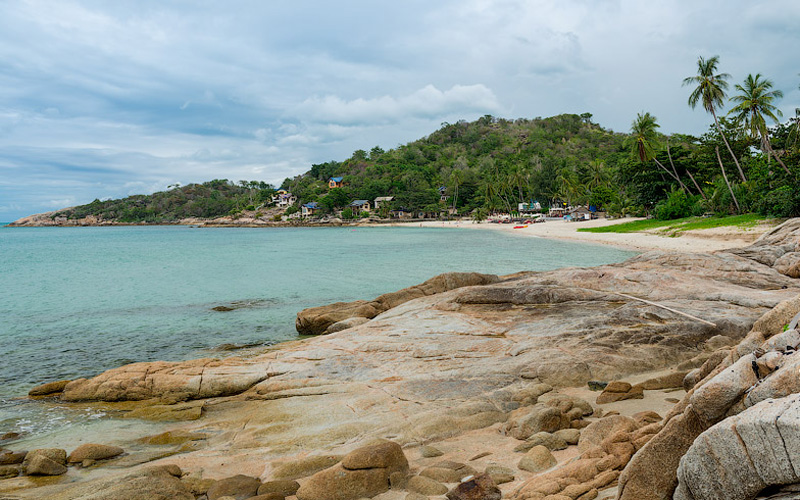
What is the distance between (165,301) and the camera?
24891 mm

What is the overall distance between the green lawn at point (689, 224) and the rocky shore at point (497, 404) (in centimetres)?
2884

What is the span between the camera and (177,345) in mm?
15977

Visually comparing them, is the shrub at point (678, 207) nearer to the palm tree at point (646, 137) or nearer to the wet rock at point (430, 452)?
the palm tree at point (646, 137)

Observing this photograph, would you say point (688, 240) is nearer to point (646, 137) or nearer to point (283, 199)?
point (646, 137)

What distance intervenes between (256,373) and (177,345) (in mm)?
7323

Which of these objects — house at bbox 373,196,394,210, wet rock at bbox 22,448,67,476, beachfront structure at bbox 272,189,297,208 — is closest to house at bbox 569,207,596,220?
house at bbox 373,196,394,210

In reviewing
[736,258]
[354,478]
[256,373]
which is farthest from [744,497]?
[736,258]

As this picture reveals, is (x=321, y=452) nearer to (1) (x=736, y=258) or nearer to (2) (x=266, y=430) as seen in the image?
(2) (x=266, y=430)

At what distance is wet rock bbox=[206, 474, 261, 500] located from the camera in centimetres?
575

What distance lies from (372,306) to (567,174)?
10173 cm

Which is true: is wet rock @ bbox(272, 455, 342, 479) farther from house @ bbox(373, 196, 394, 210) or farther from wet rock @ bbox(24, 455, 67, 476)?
house @ bbox(373, 196, 394, 210)

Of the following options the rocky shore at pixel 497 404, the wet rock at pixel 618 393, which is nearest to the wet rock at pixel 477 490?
the rocky shore at pixel 497 404

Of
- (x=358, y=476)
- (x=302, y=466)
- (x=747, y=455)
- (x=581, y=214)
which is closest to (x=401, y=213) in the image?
(x=581, y=214)

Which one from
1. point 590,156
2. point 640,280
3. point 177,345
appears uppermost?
point 590,156
